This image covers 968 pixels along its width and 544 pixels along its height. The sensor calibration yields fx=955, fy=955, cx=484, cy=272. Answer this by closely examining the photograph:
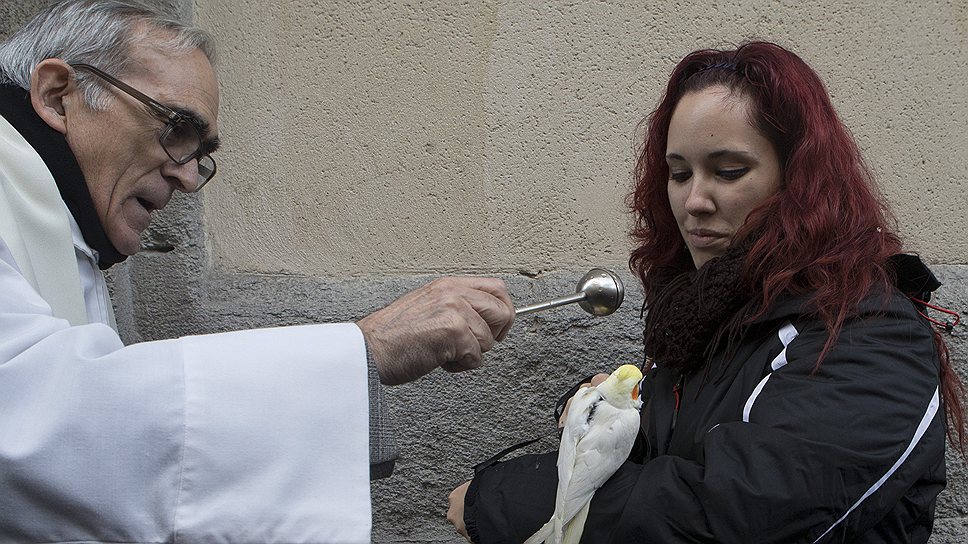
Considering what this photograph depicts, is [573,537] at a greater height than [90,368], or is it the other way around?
[90,368]

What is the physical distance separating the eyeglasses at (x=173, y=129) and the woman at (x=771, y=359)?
0.89 meters

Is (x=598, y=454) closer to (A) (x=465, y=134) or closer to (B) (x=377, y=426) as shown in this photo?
(B) (x=377, y=426)

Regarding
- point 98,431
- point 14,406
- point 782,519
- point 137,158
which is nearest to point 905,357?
point 782,519

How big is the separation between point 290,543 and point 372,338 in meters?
0.34

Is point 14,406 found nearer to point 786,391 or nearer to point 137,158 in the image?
point 137,158

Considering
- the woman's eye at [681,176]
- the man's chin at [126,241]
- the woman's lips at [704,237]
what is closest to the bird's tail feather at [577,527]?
the woman's lips at [704,237]

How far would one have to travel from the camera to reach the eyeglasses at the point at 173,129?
182 cm

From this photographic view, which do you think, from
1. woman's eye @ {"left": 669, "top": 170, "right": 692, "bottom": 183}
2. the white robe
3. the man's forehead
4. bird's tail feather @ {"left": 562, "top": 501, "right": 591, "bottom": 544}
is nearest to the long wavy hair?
woman's eye @ {"left": 669, "top": 170, "right": 692, "bottom": 183}

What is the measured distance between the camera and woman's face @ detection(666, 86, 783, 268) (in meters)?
1.72

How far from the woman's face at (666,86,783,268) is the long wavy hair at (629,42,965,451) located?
1.0 inches

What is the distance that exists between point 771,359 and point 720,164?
38 centimetres

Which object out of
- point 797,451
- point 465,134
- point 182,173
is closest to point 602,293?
point 797,451

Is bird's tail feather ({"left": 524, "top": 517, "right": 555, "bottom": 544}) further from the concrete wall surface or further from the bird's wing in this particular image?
the concrete wall surface

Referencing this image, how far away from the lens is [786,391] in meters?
1.48
